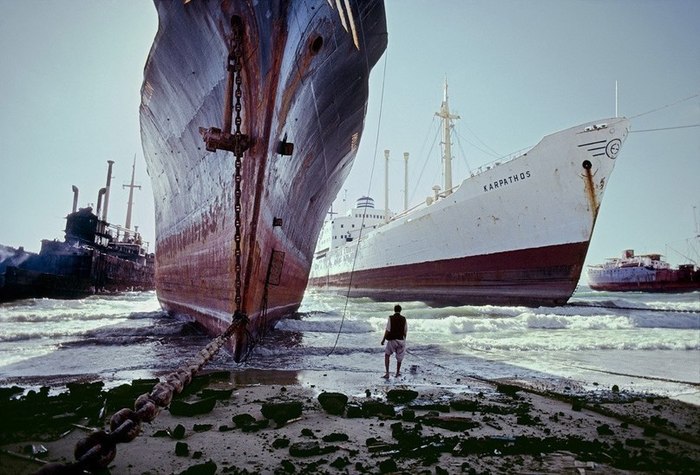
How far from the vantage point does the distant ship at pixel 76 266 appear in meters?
21.5

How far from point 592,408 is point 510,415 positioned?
0.96 meters

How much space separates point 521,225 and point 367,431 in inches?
563

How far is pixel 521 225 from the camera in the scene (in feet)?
51.6

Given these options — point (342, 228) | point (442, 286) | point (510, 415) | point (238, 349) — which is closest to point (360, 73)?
point (238, 349)

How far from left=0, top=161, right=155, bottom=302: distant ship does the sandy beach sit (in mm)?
21539

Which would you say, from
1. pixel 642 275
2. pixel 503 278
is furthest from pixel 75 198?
pixel 642 275

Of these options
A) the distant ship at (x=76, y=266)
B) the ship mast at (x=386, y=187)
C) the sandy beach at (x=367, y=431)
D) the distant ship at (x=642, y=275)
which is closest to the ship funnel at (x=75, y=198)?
the distant ship at (x=76, y=266)

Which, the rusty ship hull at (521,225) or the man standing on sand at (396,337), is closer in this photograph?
the man standing on sand at (396,337)

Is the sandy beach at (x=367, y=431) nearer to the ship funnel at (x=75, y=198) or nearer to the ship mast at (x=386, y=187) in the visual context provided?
the ship mast at (x=386, y=187)

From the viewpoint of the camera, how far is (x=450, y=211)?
59.1 feet

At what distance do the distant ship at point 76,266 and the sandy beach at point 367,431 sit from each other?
70.7 feet

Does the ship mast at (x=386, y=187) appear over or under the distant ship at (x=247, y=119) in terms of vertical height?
over

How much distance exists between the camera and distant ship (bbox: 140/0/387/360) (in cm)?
527

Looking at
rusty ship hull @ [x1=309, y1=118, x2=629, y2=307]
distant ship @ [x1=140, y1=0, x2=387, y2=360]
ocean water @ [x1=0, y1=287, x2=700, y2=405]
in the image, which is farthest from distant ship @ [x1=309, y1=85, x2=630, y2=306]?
distant ship @ [x1=140, y1=0, x2=387, y2=360]
